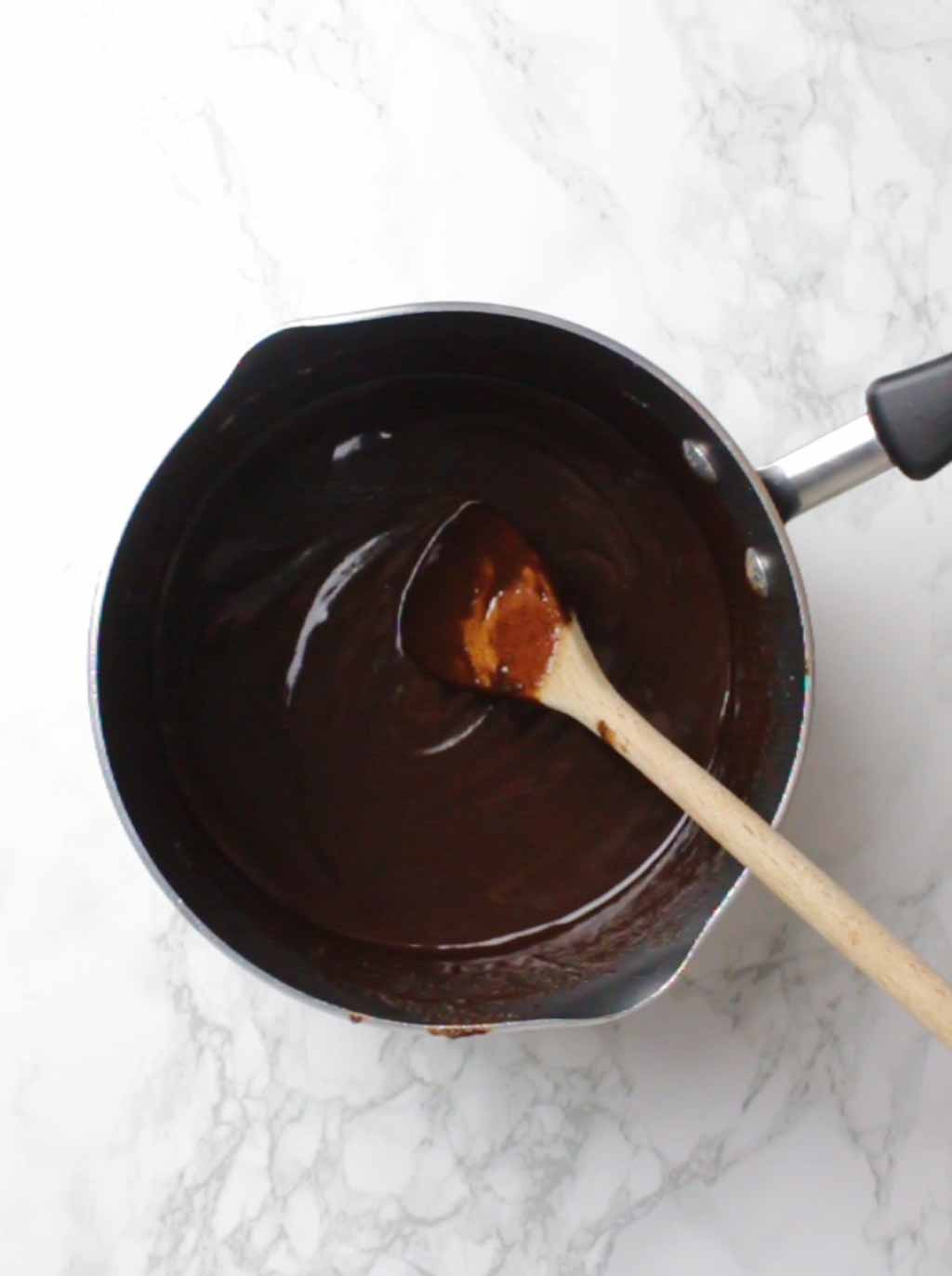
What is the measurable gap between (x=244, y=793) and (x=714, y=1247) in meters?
0.53

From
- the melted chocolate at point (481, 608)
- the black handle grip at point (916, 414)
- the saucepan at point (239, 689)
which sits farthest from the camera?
the melted chocolate at point (481, 608)

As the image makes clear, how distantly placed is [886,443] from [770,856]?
11.1 inches

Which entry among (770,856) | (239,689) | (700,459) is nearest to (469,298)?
(700,459)

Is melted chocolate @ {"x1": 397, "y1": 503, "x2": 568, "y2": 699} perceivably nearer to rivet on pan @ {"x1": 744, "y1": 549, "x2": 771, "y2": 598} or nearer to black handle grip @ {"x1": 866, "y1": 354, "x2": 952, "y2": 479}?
rivet on pan @ {"x1": 744, "y1": 549, "x2": 771, "y2": 598}

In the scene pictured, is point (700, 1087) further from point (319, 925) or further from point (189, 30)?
point (189, 30)

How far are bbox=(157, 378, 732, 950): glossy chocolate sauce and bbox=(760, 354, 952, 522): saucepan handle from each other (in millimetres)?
213

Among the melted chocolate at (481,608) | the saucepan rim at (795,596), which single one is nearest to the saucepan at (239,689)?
the saucepan rim at (795,596)

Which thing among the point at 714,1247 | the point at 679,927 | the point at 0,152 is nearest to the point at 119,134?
the point at 0,152

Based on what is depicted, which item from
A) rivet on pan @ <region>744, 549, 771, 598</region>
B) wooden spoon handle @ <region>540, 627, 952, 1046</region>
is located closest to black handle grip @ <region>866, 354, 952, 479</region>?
rivet on pan @ <region>744, 549, 771, 598</region>

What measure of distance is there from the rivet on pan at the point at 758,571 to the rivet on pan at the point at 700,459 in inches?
2.5

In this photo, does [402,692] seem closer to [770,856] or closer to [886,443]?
[770,856]

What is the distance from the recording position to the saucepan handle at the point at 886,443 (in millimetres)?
962

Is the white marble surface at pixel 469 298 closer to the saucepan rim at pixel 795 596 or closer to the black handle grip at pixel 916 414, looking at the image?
the saucepan rim at pixel 795 596

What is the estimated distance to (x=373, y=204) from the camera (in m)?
1.25
